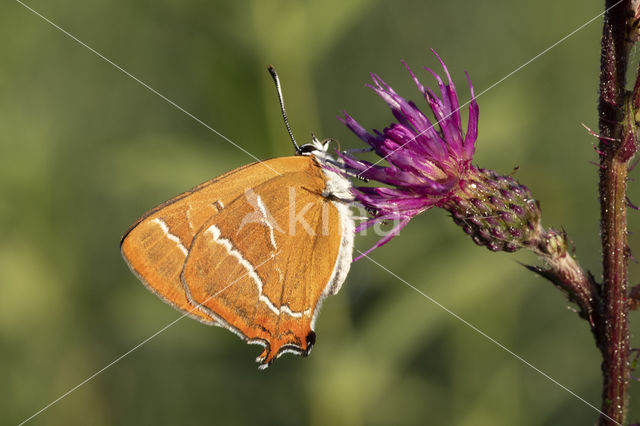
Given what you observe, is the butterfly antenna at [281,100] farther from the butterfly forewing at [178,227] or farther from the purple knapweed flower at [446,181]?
the purple knapweed flower at [446,181]

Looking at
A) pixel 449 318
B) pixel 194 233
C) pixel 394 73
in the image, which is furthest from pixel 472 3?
pixel 194 233

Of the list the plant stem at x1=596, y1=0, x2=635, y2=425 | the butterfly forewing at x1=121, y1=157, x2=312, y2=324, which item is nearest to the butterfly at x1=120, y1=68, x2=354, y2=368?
the butterfly forewing at x1=121, y1=157, x2=312, y2=324

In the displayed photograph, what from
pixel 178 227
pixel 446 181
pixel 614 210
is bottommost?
pixel 178 227

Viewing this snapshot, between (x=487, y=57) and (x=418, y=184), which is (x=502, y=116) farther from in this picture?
(x=487, y=57)

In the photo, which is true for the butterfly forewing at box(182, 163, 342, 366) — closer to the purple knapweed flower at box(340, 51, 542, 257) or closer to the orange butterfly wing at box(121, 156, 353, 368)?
the orange butterfly wing at box(121, 156, 353, 368)

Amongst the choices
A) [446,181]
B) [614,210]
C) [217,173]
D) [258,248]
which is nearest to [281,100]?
[217,173]

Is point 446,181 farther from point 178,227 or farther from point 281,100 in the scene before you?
point 178,227
